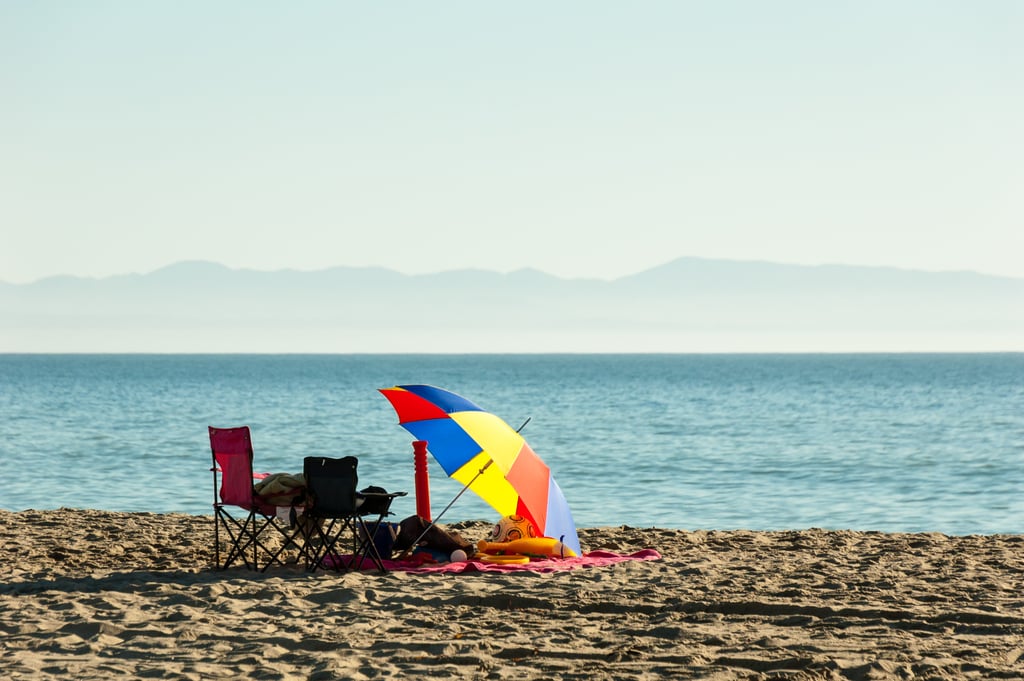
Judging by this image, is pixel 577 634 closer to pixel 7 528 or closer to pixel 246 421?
pixel 7 528

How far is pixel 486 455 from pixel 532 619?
8.52ft

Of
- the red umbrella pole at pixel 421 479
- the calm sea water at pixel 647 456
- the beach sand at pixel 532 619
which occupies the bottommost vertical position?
the calm sea water at pixel 647 456

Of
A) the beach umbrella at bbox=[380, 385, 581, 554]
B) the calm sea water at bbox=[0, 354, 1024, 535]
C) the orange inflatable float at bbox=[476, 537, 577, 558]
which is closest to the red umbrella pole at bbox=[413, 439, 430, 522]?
the beach umbrella at bbox=[380, 385, 581, 554]

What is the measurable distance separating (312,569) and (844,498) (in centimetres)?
989

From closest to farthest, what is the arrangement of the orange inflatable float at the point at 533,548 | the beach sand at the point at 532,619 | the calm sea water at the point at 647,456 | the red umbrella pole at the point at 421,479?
the beach sand at the point at 532,619
the orange inflatable float at the point at 533,548
the red umbrella pole at the point at 421,479
the calm sea water at the point at 647,456

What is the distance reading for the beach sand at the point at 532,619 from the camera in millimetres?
5590

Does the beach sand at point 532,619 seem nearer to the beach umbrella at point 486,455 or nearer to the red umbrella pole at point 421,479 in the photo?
the beach umbrella at point 486,455

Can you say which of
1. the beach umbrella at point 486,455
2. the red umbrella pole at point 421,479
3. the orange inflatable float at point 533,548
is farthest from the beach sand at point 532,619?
the red umbrella pole at point 421,479

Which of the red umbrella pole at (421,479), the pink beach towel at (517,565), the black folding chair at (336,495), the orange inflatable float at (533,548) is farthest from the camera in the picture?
the red umbrella pole at (421,479)

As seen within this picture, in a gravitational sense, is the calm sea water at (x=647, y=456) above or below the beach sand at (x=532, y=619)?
below

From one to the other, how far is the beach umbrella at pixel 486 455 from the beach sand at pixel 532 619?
773 millimetres

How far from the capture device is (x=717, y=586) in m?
7.33

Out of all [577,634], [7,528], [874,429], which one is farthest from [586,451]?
[577,634]

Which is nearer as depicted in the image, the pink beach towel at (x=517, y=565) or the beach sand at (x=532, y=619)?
the beach sand at (x=532, y=619)
